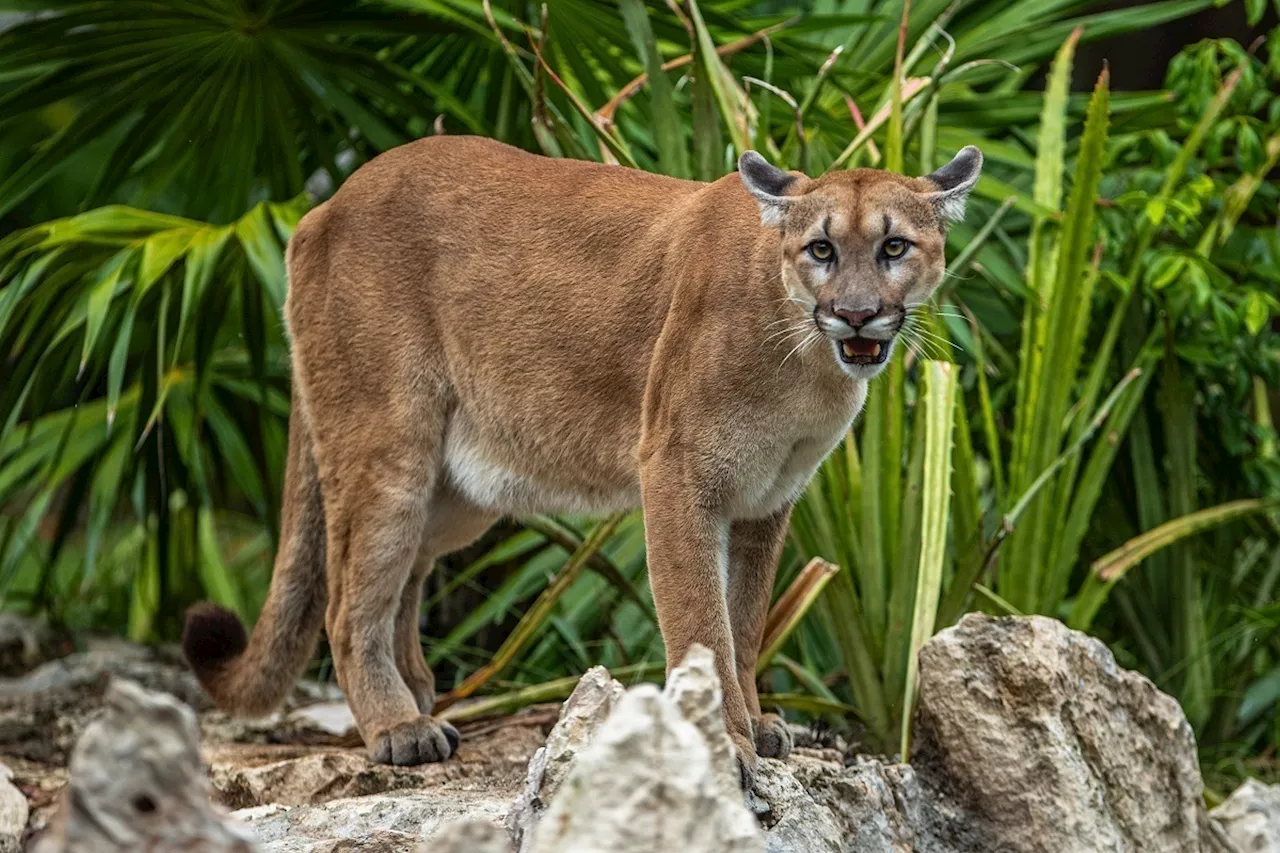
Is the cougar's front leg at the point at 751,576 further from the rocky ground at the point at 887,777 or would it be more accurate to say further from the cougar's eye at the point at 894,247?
the cougar's eye at the point at 894,247

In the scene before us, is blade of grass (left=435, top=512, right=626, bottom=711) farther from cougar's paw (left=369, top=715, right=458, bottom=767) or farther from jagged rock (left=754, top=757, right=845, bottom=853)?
jagged rock (left=754, top=757, right=845, bottom=853)

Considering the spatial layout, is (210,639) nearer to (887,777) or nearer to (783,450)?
(783,450)

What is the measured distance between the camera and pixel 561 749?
2.71m

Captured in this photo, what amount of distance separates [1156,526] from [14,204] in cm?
379

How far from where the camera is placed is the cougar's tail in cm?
402

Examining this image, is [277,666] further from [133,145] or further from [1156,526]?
[1156,526]

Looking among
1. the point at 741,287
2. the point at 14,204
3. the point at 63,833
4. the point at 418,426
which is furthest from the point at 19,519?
the point at 63,833

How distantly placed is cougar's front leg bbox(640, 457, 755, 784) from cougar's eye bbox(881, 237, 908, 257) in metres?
0.61

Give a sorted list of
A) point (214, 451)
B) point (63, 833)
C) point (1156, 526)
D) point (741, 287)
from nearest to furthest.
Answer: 1. point (63, 833)
2. point (741, 287)
3. point (1156, 526)
4. point (214, 451)

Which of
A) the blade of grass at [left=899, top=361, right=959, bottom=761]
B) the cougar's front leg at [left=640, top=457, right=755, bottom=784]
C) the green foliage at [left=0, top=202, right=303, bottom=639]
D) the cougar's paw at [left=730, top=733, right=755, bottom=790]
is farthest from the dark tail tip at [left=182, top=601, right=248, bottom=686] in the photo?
the blade of grass at [left=899, top=361, right=959, bottom=761]

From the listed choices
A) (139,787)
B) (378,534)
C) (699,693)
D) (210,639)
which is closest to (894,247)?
(699,693)

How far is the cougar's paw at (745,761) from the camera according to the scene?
2.98m

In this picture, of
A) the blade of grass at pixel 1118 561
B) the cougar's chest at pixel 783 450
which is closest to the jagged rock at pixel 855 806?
the cougar's chest at pixel 783 450

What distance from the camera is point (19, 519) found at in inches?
229
